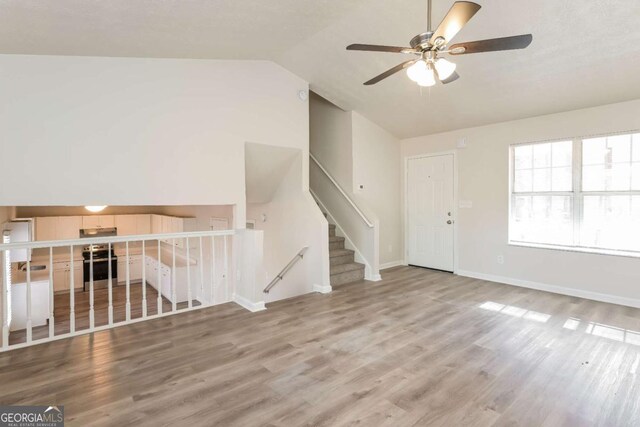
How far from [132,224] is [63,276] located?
5.41ft

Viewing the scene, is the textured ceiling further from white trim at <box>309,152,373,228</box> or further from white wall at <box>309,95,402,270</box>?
white trim at <box>309,152,373,228</box>

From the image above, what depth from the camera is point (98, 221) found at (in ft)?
22.9

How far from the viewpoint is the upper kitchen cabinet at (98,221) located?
684 cm

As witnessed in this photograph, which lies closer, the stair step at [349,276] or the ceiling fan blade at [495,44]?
the ceiling fan blade at [495,44]

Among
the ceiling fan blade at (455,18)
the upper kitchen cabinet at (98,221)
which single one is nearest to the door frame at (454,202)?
the ceiling fan blade at (455,18)

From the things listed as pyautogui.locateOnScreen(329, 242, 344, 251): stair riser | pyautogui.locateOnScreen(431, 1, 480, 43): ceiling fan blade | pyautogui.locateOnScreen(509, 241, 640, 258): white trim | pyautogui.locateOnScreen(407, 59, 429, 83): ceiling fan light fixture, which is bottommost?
pyautogui.locateOnScreen(329, 242, 344, 251): stair riser

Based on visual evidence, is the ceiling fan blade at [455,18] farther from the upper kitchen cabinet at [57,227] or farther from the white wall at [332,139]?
the upper kitchen cabinet at [57,227]

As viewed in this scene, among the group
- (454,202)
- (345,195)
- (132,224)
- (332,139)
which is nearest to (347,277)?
(345,195)

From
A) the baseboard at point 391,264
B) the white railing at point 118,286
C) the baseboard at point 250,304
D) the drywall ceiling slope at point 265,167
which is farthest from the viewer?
the baseboard at point 391,264

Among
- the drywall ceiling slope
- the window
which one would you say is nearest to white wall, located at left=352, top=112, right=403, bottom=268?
the drywall ceiling slope

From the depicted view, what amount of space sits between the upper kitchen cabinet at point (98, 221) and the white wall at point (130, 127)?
4502 mm

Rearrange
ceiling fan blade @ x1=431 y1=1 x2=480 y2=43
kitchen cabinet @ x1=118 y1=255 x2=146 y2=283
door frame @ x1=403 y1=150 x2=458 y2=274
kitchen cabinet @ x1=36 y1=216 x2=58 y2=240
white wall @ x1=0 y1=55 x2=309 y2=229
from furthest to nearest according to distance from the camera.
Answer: kitchen cabinet @ x1=118 y1=255 x2=146 y2=283
kitchen cabinet @ x1=36 y1=216 x2=58 y2=240
door frame @ x1=403 y1=150 x2=458 y2=274
white wall @ x1=0 y1=55 x2=309 y2=229
ceiling fan blade @ x1=431 y1=1 x2=480 y2=43

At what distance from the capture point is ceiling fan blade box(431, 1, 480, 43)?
179 cm

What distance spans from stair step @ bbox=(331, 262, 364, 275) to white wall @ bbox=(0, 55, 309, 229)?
5.90 feet
